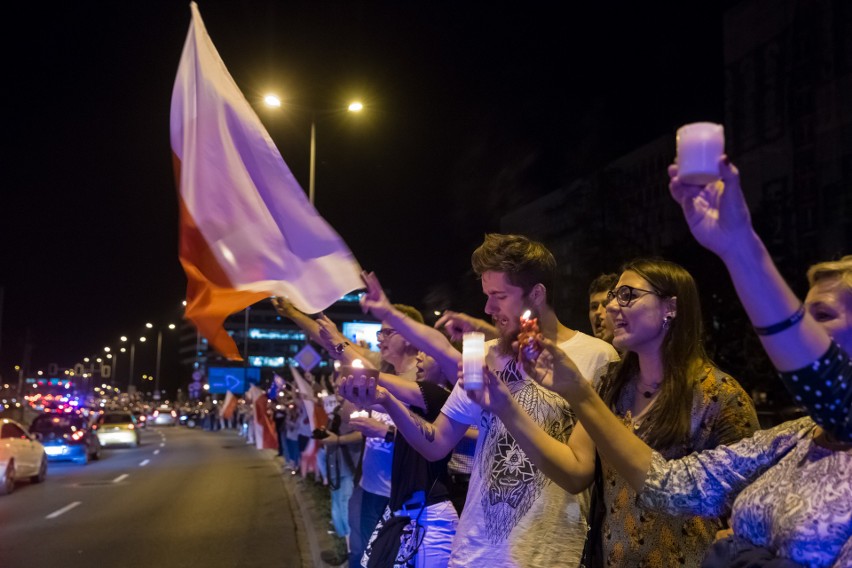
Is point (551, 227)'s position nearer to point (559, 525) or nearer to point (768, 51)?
point (768, 51)

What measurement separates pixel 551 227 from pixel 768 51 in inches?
700

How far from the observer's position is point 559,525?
124 inches

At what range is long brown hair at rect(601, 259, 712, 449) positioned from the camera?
2.78 meters

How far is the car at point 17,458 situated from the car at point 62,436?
562cm

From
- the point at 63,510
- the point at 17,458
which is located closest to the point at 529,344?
the point at 63,510

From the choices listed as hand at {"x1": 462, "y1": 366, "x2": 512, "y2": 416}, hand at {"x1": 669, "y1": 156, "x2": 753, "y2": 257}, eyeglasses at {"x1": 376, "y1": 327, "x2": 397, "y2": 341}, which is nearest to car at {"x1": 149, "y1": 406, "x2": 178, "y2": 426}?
eyeglasses at {"x1": 376, "y1": 327, "x2": 397, "y2": 341}

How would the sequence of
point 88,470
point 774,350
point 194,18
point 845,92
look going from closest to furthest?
point 774,350 < point 194,18 < point 88,470 < point 845,92

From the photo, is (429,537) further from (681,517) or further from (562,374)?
(562,374)

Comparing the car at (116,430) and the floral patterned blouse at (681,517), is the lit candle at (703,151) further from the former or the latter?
the car at (116,430)

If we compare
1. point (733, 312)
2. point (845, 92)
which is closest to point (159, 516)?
point (733, 312)

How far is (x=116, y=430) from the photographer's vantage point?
1375 inches

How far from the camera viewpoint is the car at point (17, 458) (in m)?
16.7

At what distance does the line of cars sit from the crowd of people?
15476 mm

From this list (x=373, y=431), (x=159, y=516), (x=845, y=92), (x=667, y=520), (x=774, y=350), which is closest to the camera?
(x=774, y=350)
